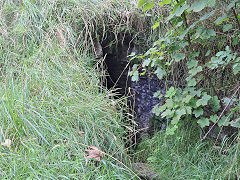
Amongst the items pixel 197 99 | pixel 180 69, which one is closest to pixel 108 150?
pixel 197 99

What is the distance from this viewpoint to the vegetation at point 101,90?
5.21 ft

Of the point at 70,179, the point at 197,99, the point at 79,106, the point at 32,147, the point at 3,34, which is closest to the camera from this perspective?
the point at 70,179

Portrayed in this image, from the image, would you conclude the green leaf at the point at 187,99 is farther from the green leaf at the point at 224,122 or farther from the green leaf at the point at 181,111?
the green leaf at the point at 224,122

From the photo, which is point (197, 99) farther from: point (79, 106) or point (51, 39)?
point (51, 39)

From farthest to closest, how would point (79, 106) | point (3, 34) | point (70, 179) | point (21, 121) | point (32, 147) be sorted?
point (3, 34) < point (79, 106) < point (21, 121) < point (32, 147) < point (70, 179)

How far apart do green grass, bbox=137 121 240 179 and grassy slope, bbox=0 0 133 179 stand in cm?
43

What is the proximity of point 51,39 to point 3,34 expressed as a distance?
1.90ft

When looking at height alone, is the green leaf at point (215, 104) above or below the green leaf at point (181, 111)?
above

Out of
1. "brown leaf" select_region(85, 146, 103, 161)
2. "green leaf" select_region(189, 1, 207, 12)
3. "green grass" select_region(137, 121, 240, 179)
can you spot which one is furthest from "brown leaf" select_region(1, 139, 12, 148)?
"green leaf" select_region(189, 1, 207, 12)

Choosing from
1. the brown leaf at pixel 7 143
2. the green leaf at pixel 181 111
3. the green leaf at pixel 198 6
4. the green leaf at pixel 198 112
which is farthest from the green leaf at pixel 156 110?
the brown leaf at pixel 7 143

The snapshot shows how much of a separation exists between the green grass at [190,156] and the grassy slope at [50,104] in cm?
43

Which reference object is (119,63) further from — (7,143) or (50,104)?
(7,143)

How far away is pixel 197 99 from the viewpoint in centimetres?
201

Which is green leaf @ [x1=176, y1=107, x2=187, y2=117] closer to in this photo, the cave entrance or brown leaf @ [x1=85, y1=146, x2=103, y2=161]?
brown leaf @ [x1=85, y1=146, x2=103, y2=161]
